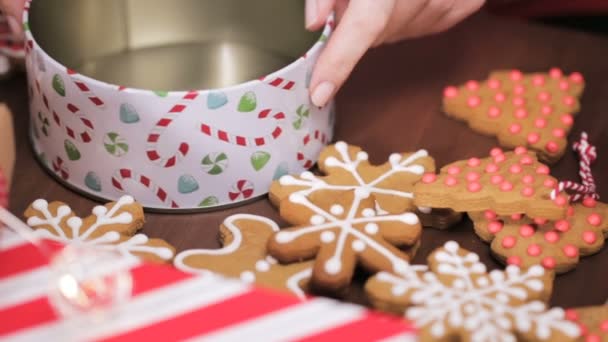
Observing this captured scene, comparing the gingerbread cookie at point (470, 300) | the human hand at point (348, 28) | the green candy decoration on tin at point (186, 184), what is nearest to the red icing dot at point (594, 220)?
the gingerbread cookie at point (470, 300)

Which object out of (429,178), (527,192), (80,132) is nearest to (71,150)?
(80,132)

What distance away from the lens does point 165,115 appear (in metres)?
0.84

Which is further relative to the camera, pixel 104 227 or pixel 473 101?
pixel 473 101

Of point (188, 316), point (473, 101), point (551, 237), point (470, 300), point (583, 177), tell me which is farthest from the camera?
point (473, 101)

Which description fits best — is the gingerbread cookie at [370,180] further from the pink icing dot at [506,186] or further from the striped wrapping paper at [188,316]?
the striped wrapping paper at [188,316]

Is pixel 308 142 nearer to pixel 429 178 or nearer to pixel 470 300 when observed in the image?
pixel 429 178

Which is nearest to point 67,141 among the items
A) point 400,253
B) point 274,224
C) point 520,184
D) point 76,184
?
point 76,184

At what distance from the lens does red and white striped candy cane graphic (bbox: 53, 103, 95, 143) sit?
34.1 inches

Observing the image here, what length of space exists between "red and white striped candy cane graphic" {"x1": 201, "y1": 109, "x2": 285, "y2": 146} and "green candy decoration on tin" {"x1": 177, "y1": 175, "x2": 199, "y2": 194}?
0.06 meters

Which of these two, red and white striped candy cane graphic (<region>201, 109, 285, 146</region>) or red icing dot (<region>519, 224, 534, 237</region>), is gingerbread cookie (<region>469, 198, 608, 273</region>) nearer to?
red icing dot (<region>519, 224, 534, 237</region>)

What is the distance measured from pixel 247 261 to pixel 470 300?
224 mm

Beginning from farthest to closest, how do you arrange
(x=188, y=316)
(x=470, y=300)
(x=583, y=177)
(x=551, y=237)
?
1. (x=583, y=177)
2. (x=551, y=237)
3. (x=470, y=300)
4. (x=188, y=316)

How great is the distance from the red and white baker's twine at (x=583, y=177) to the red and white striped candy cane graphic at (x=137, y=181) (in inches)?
16.5

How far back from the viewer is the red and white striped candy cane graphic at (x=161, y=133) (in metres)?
0.83
